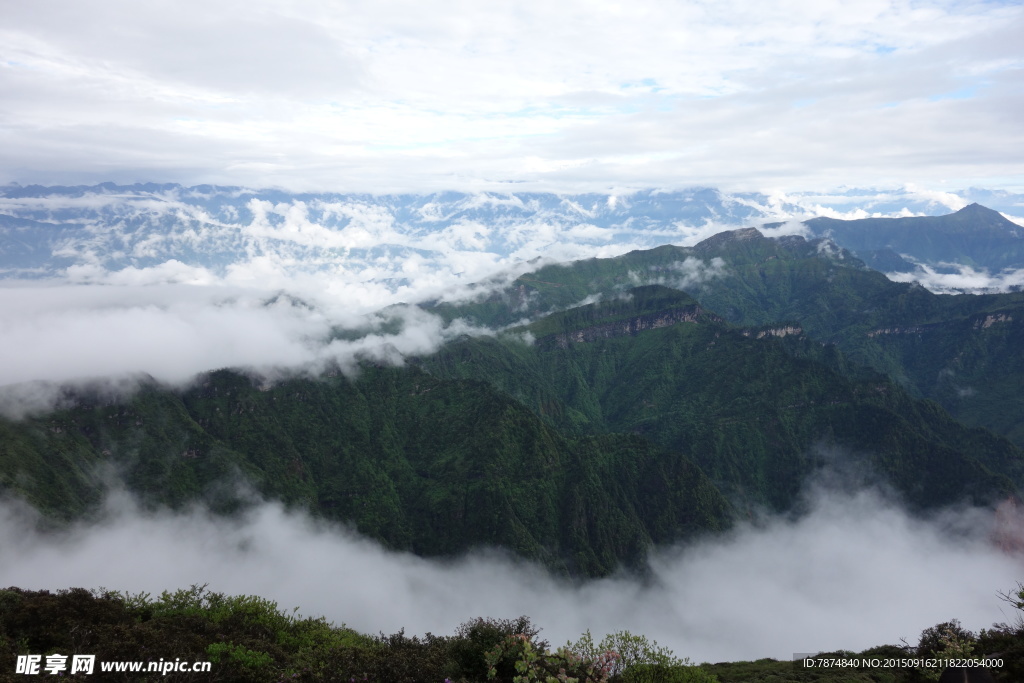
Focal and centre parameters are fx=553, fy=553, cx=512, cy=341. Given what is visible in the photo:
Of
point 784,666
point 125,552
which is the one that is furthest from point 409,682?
point 125,552

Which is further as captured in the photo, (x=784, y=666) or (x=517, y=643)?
(x=784, y=666)

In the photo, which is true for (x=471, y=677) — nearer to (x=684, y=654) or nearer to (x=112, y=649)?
(x=112, y=649)

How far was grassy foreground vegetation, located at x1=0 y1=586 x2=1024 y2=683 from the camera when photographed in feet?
151

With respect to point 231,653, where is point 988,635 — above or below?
above

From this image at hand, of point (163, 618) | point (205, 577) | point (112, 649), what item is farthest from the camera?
point (205, 577)

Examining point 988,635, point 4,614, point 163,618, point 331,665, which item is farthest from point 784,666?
point 4,614

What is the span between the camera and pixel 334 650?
63.0 m

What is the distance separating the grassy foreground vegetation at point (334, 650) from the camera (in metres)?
46.0

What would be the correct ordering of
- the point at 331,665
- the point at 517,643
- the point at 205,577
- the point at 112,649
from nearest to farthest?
the point at 517,643 → the point at 112,649 → the point at 331,665 → the point at 205,577

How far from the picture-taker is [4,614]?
56.8 meters

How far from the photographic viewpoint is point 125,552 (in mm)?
194500

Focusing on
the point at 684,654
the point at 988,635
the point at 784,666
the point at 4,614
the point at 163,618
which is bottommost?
the point at 684,654

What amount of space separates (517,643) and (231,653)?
30.2 meters

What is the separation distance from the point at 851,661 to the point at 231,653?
7434 cm
